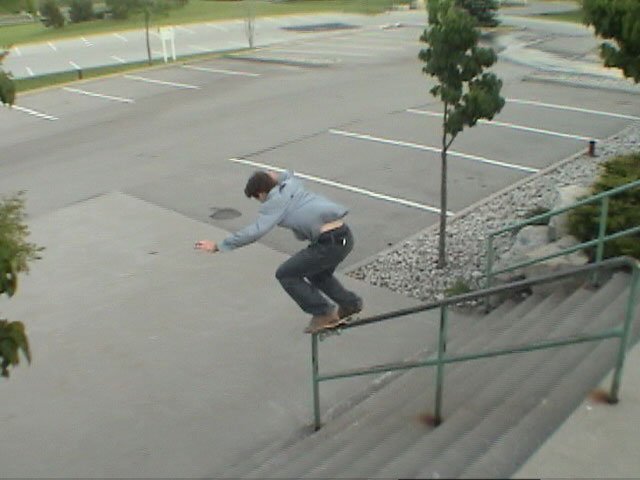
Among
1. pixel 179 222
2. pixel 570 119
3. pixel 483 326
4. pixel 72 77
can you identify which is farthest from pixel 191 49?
pixel 483 326

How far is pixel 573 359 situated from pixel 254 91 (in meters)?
16.7

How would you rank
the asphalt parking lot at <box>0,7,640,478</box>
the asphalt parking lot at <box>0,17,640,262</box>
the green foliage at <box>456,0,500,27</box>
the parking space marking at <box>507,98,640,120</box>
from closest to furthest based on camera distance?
1. the asphalt parking lot at <box>0,7,640,478</box>
2. the asphalt parking lot at <box>0,17,640,262</box>
3. the parking space marking at <box>507,98,640,120</box>
4. the green foliage at <box>456,0,500,27</box>

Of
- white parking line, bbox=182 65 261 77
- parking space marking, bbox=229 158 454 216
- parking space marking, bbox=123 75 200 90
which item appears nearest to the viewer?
parking space marking, bbox=229 158 454 216

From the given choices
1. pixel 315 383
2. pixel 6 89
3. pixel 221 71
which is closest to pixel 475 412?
pixel 315 383

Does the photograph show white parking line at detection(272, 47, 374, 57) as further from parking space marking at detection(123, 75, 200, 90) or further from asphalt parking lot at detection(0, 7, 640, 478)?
parking space marking at detection(123, 75, 200, 90)

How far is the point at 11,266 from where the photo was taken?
3.32 m

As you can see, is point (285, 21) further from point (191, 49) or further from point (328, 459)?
point (328, 459)

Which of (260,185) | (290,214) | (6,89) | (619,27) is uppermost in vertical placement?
(619,27)

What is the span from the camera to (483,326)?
6.44m

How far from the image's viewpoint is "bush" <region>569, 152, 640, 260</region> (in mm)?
6327

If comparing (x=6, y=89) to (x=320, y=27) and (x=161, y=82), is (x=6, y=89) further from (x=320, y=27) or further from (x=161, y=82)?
(x=320, y=27)

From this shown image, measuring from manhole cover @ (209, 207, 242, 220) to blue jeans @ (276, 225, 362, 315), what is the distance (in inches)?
185

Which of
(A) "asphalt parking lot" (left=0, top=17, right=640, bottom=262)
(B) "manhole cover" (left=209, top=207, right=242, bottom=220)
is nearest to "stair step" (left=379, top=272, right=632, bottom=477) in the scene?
(A) "asphalt parking lot" (left=0, top=17, right=640, bottom=262)

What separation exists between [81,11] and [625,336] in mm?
48298
